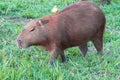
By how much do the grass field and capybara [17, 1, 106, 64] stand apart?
10.1 inches

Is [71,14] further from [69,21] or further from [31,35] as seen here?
[31,35]

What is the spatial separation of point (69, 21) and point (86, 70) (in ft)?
2.72

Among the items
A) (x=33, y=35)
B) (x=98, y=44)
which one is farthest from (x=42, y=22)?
(x=98, y=44)

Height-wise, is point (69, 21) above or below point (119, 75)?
above

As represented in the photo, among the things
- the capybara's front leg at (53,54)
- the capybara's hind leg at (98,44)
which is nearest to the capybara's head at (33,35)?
the capybara's front leg at (53,54)

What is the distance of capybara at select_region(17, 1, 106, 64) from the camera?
5.35 meters

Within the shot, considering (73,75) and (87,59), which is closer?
(73,75)

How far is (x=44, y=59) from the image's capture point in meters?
5.77

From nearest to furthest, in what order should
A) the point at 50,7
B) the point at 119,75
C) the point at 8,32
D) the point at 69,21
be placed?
the point at 119,75 < the point at 69,21 < the point at 8,32 < the point at 50,7

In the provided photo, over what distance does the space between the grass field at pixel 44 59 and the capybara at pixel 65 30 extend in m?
0.26

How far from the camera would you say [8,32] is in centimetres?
710

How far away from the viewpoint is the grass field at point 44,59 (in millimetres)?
4777

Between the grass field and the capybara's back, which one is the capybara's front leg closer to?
the grass field

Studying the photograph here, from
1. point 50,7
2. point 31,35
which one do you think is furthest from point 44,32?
point 50,7
